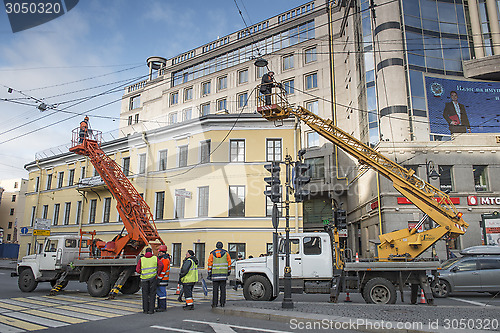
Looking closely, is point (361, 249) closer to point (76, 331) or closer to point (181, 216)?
point (181, 216)

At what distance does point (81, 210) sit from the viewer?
3525cm

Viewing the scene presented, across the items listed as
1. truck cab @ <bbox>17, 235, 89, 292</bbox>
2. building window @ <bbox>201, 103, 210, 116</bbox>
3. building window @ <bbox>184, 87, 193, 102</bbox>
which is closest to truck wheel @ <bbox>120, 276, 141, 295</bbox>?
truck cab @ <bbox>17, 235, 89, 292</bbox>

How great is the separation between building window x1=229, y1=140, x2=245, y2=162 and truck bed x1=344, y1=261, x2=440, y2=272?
16.0 m

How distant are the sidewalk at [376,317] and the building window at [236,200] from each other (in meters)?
15.7

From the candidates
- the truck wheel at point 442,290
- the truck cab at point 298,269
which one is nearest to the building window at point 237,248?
the truck cab at point 298,269

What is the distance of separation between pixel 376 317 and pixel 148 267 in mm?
5976

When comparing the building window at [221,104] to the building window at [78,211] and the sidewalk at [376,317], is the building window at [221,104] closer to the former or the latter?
the building window at [78,211]

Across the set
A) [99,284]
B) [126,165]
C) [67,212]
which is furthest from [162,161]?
[99,284]

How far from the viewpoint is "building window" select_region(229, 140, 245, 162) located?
27141 mm

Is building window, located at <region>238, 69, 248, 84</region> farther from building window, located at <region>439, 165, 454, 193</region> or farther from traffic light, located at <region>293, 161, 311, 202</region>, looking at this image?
traffic light, located at <region>293, 161, 311, 202</region>

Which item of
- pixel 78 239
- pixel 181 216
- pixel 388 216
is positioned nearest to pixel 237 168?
pixel 181 216

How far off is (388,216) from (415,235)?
1009cm

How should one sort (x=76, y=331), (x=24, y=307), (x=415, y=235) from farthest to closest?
(x=415, y=235), (x=24, y=307), (x=76, y=331)

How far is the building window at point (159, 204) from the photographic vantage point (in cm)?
2928
